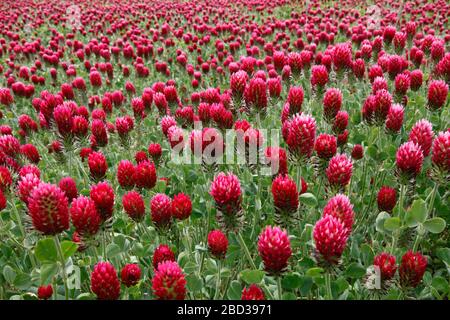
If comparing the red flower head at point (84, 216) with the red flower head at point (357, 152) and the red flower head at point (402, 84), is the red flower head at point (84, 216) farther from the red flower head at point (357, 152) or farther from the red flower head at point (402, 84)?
the red flower head at point (402, 84)

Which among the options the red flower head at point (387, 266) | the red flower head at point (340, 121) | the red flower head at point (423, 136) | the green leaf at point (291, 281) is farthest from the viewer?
the red flower head at point (340, 121)

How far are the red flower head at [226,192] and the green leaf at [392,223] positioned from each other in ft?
2.49

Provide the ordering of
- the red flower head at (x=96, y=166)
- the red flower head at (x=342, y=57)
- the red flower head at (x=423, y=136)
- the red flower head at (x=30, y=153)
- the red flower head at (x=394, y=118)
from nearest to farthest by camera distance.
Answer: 1. the red flower head at (x=423, y=136)
2. the red flower head at (x=96, y=166)
3. the red flower head at (x=394, y=118)
4. the red flower head at (x=30, y=153)
5. the red flower head at (x=342, y=57)

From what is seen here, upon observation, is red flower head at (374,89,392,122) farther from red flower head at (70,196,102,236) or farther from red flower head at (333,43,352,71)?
red flower head at (70,196,102,236)

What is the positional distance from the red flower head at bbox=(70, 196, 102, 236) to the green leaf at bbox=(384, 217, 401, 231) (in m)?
1.44

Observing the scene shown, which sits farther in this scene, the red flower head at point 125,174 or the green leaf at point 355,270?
the red flower head at point 125,174

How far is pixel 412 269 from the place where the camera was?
2086mm

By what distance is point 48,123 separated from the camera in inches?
144

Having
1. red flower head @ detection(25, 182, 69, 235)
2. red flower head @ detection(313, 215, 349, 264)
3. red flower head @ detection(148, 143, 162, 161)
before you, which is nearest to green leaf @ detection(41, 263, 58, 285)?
red flower head @ detection(25, 182, 69, 235)

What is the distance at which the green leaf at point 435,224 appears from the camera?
7.18 feet

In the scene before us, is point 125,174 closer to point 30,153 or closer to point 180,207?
point 180,207

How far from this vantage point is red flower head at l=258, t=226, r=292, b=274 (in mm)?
1876

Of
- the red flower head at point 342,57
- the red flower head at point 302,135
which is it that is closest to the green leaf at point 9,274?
the red flower head at point 302,135
